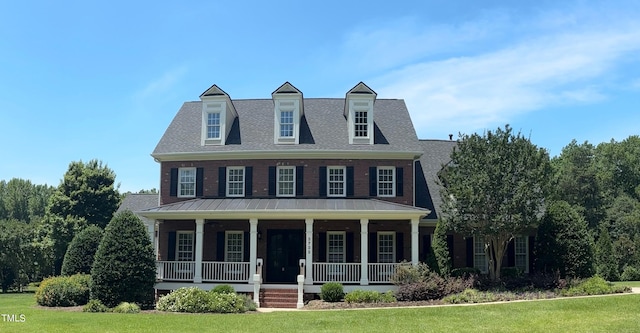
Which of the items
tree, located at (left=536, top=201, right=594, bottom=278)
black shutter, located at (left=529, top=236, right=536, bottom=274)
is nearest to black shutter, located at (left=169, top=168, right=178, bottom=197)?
tree, located at (left=536, top=201, right=594, bottom=278)

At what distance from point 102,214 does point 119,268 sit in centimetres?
1825

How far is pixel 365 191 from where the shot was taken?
26.5 m

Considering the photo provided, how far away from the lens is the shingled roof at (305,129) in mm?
27031

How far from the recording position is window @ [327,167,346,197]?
26609mm

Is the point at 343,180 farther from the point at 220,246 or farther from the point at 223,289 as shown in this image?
the point at 223,289

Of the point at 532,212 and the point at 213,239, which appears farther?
the point at 213,239

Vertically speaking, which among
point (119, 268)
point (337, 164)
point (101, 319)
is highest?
point (337, 164)

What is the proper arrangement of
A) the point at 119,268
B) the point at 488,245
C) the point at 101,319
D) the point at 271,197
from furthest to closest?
the point at 271,197 < the point at 488,245 < the point at 119,268 < the point at 101,319

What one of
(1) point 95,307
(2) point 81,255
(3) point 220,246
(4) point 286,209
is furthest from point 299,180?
(1) point 95,307

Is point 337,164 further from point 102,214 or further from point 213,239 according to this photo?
point 102,214

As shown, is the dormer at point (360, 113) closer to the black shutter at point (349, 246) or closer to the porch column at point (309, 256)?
the black shutter at point (349, 246)

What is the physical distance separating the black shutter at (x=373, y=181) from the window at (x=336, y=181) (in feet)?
4.28

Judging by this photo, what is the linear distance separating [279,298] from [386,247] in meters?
6.41

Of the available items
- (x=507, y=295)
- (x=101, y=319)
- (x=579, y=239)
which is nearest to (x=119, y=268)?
(x=101, y=319)
